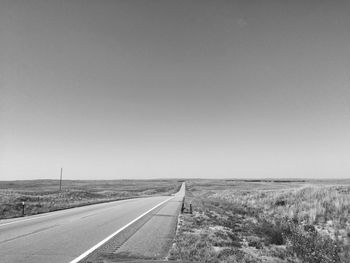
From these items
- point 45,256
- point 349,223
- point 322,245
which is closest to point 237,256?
point 322,245

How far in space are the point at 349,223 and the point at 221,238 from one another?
302 inches

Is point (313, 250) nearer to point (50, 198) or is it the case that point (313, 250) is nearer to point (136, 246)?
point (136, 246)

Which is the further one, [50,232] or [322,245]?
[50,232]

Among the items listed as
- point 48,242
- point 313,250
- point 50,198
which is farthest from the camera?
point 50,198

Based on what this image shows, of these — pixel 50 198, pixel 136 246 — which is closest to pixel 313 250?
pixel 136 246

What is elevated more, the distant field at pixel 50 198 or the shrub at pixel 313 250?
the shrub at pixel 313 250

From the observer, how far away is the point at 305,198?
2583 cm

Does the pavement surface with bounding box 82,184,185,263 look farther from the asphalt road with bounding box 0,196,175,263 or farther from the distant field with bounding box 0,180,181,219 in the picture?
the distant field with bounding box 0,180,181,219

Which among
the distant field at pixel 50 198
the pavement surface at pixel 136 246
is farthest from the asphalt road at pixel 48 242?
the distant field at pixel 50 198

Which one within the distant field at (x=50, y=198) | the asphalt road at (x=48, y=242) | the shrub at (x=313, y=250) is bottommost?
the distant field at (x=50, y=198)

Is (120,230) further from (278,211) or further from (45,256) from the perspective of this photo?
(278,211)

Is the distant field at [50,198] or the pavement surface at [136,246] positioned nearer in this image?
the pavement surface at [136,246]

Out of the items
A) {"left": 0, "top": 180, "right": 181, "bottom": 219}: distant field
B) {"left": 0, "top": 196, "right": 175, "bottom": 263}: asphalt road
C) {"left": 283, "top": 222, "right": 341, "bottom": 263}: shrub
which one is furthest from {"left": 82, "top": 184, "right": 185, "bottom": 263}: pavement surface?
{"left": 0, "top": 180, "right": 181, "bottom": 219}: distant field

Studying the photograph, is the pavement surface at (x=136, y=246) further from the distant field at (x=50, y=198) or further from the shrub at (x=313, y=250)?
the distant field at (x=50, y=198)
